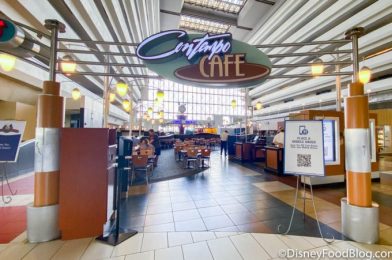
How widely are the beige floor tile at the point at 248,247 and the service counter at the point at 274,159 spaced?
4326 millimetres

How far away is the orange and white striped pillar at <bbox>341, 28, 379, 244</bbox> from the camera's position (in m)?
2.51

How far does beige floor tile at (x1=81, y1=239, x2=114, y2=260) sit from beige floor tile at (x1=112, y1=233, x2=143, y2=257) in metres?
0.08

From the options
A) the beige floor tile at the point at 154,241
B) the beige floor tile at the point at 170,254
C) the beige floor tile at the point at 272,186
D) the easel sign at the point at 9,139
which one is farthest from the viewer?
the beige floor tile at the point at 272,186

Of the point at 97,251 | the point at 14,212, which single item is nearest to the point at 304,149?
the point at 97,251

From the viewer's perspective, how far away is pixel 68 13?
7012 millimetres

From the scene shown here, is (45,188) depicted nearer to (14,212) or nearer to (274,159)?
(14,212)

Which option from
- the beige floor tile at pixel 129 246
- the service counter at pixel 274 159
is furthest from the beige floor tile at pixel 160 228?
the service counter at pixel 274 159

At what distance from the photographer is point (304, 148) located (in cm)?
283

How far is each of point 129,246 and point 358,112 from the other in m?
3.50

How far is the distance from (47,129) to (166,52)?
6.17ft

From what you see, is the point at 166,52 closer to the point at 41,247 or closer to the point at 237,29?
the point at 41,247

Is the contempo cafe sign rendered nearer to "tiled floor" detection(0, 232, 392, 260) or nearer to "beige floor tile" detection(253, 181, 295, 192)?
"tiled floor" detection(0, 232, 392, 260)

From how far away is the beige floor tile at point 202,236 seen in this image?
2.62 metres

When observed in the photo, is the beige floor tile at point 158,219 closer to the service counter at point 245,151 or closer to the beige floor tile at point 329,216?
the beige floor tile at point 329,216
